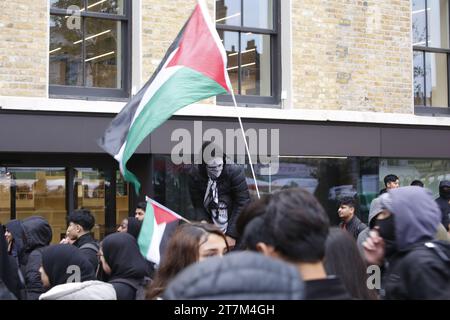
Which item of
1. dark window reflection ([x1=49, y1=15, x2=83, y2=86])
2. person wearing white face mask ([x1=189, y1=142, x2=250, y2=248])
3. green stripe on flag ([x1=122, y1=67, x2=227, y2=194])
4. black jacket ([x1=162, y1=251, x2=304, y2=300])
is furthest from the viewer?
dark window reflection ([x1=49, y1=15, x2=83, y2=86])

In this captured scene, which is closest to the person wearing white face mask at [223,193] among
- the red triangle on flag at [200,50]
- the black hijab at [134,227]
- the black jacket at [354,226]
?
the black hijab at [134,227]

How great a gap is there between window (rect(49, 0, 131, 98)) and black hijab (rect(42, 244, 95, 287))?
4469mm

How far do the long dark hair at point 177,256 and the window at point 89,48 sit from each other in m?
5.78

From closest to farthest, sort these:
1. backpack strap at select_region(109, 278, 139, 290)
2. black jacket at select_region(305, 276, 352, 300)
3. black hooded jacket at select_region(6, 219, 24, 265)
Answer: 1. black jacket at select_region(305, 276, 352, 300)
2. backpack strap at select_region(109, 278, 139, 290)
3. black hooded jacket at select_region(6, 219, 24, 265)

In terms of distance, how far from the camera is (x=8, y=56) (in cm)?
898

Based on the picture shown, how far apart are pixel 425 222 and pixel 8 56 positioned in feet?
22.3

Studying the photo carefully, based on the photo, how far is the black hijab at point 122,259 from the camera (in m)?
4.97

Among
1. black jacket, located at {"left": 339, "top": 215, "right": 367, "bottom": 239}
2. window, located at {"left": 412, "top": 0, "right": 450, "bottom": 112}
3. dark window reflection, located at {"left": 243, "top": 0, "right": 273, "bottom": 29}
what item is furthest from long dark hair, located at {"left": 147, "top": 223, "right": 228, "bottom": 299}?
window, located at {"left": 412, "top": 0, "right": 450, "bottom": 112}

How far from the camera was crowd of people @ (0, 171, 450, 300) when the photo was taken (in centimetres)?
178

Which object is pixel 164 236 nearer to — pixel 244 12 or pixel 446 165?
pixel 244 12

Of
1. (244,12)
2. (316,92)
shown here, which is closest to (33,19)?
(244,12)

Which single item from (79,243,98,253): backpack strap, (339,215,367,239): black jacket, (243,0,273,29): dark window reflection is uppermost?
(243,0,273,29): dark window reflection

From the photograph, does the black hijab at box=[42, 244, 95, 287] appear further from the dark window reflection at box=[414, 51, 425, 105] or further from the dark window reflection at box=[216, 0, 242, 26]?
the dark window reflection at box=[414, 51, 425, 105]

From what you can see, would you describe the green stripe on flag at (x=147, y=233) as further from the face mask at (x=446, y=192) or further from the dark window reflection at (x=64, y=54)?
the face mask at (x=446, y=192)
